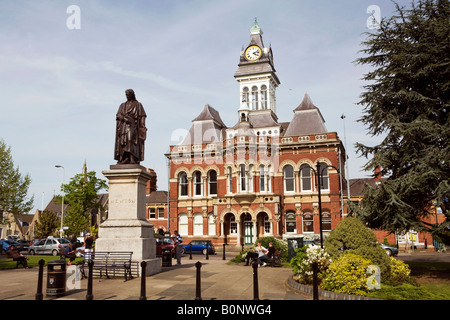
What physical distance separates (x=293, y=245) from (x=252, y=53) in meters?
39.1

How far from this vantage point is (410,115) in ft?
50.0

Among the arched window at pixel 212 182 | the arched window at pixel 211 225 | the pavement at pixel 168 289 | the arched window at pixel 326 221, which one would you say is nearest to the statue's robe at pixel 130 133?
the pavement at pixel 168 289

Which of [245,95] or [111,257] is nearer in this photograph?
[111,257]

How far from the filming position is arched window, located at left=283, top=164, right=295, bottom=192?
42.5m

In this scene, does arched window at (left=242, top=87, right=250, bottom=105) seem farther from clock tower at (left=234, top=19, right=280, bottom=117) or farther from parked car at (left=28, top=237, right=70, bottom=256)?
parked car at (left=28, top=237, right=70, bottom=256)

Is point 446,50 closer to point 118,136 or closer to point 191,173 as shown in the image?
point 118,136

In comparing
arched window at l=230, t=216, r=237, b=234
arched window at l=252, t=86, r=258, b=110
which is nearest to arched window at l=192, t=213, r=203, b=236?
arched window at l=230, t=216, r=237, b=234

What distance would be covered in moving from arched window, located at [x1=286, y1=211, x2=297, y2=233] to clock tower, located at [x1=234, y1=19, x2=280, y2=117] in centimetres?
1573

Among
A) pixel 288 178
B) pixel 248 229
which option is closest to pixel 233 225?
pixel 248 229

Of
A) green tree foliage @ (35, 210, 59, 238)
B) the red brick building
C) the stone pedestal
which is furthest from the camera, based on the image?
green tree foliage @ (35, 210, 59, 238)

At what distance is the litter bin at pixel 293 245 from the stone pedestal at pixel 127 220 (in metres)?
8.48

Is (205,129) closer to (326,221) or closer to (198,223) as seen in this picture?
(198,223)

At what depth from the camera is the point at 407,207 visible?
47.7 feet

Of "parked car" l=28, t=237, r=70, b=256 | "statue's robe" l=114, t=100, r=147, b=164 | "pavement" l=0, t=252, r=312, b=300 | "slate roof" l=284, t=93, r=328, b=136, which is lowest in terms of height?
"parked car" l=28, t=237, r=70, b=256
